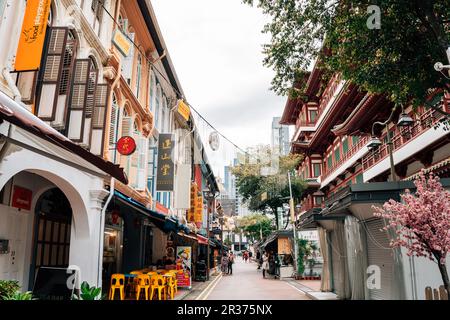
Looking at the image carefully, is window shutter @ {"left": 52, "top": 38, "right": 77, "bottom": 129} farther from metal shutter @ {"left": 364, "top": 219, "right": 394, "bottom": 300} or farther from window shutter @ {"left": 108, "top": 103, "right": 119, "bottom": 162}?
metal shutter @ {"left": 364, "top": 219, "right": 394, "bottom": 300}

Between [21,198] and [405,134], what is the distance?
16.1 meters

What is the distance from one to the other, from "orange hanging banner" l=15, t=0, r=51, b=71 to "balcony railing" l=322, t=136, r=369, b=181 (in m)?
19.6

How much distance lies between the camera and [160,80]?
19.4 meters

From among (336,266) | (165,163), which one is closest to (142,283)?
(165,163)

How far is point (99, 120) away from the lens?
416 inches

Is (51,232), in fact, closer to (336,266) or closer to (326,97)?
(336,266)

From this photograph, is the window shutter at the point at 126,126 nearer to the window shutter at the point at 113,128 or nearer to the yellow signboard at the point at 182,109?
the window shutter at the point at 113,128

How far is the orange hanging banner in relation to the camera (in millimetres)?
6992

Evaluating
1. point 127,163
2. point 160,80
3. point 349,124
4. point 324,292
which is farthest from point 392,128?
point 127,163

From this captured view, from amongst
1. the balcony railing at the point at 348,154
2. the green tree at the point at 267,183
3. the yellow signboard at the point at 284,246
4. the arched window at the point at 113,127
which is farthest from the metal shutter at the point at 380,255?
the green tree at the point at 267,183

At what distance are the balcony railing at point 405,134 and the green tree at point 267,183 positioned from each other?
41.4ft

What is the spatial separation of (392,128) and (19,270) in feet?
60.7

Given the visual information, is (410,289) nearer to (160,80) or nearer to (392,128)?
(392,128)
